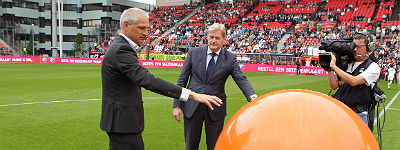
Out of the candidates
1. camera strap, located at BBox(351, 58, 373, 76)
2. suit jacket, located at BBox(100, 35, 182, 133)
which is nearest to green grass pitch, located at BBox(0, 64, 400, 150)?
suit jacket, located at BBox(100, 35, 182, 133)

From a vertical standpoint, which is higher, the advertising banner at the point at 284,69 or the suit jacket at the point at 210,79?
the suit jacket at the point at 210,79

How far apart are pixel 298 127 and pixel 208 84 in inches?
80.2

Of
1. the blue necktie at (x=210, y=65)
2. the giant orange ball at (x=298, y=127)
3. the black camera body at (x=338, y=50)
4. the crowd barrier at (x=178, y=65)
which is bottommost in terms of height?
the crowd barrier at (x=178, y=65)

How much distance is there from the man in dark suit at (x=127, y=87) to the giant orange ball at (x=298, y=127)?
0.77m

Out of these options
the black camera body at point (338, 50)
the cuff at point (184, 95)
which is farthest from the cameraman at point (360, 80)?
the cuff at point (184, 95)

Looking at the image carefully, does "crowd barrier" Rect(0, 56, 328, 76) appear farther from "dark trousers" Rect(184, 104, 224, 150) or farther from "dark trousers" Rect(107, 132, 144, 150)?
"dark trousers" Rect(107, 132, 144, 150)

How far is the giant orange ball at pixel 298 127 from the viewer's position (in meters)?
1.94

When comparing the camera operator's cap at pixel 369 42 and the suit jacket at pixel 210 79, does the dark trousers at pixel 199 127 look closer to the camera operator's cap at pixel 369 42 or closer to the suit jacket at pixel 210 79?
the suit jacket at pixel 210 79

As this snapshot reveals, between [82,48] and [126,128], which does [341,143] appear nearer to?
[126,128]

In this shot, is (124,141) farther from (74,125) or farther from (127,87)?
(74,125)

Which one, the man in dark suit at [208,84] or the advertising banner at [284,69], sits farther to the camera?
the advertising banner at [284,69]

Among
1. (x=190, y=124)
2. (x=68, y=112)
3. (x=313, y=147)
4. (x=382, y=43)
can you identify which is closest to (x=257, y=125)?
(x=313, y=147)

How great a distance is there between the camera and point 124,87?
2918mm

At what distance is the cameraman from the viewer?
144 inches
